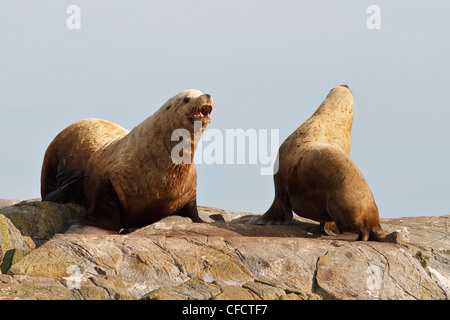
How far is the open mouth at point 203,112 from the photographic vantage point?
10523mm

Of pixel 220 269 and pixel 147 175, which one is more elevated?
pixel 147 175

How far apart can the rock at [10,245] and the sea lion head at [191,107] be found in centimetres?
273

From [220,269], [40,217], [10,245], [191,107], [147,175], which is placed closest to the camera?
[220,269]

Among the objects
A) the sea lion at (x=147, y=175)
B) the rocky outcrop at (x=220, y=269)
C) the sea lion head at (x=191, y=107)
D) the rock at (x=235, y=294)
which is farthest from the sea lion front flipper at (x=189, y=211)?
the rock at (x=235, y=294)

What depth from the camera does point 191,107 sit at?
10.6 meters

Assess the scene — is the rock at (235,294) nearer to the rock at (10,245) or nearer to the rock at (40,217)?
the rock at (10,245)

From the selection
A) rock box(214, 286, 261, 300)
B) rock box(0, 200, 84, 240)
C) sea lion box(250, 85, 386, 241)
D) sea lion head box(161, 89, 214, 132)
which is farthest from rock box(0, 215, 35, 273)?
sea lion box(250, 85, 386, 241)

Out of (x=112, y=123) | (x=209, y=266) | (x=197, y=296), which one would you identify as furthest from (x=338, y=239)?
(x=112, y=123)

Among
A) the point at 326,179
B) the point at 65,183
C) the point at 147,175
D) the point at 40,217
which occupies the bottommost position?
the point at 40,217

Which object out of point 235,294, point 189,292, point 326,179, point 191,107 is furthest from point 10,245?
point 326,179

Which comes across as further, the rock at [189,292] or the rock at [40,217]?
the rock at [40,217]

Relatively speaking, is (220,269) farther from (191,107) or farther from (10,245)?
(191,107)

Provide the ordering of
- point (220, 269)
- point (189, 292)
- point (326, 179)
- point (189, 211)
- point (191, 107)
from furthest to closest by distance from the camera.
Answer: point (189, 211), point (326, 179), point (191, 107), point (220, 269), point (189, 292)

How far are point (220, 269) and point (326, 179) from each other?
288cm
